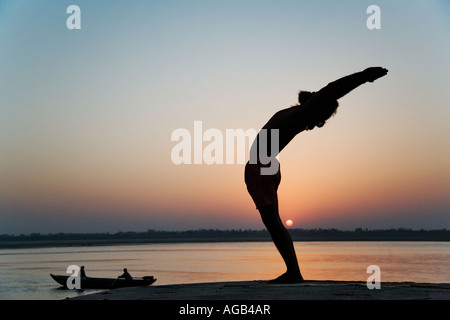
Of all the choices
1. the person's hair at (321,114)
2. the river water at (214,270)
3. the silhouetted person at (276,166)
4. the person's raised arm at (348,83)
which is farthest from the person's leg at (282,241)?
the river water at (214,270)

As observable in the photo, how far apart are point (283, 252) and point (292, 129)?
147 centimetres

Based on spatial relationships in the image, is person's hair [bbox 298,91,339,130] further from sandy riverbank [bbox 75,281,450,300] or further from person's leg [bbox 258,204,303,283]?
sandy riverbank [bbox 75,281,450,300]

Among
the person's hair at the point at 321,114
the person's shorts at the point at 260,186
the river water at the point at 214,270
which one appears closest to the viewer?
the person's hair at the point at 321,114

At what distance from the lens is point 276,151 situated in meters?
6.45

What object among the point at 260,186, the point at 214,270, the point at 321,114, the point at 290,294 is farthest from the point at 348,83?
the point at 214,270

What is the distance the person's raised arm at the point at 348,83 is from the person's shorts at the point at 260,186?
1.15 metres

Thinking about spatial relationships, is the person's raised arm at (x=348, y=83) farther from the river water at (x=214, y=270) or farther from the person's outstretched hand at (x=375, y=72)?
the river water at (x=214, y=270)

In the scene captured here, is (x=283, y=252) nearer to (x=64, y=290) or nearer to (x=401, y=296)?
(x=401, y=296)

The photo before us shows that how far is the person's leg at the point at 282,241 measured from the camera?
6.29 meters

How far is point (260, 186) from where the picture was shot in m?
6.36

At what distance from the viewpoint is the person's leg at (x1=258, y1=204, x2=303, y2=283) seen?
629 centimetres

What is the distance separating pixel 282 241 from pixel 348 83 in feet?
6.50

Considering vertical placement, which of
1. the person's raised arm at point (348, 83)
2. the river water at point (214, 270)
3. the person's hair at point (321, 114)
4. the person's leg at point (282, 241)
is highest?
the person's raised arm at point (348, 83)

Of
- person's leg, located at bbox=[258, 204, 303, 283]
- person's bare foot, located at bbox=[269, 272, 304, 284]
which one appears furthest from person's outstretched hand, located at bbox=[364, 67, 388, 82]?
person's bare foot, located at bbox=[269, 272, 304, 284]
